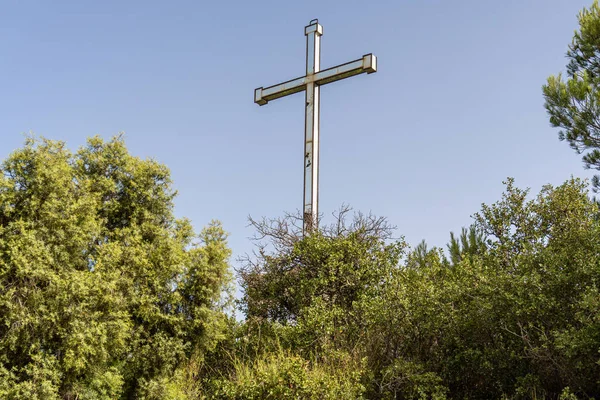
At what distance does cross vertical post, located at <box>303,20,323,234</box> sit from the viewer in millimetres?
11070

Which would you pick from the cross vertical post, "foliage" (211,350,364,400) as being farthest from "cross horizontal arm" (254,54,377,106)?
"foliage" (211,350,364,400)

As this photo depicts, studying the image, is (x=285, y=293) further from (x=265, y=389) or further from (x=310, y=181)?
(x=265, y=389)

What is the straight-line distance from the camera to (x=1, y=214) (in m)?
9.06

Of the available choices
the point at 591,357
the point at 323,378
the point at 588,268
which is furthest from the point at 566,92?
the point at 323,378

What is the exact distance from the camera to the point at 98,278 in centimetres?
922

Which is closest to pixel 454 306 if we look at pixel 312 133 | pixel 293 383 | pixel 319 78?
pixel 293 383

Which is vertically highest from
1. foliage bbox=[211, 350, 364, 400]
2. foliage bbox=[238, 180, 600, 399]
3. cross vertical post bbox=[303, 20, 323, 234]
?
cross vertical post bbox=[303, 20, 323, 234]

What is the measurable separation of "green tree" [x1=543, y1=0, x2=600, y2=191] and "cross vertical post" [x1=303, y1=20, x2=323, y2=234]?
4436 millimetres

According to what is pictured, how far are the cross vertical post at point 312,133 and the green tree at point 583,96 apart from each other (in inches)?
175

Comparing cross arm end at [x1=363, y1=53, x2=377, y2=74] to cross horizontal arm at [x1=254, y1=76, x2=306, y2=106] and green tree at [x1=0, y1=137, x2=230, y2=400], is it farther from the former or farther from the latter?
green tree at [x1=0, y1=137, x2=230, y2=400]

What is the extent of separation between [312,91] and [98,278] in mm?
5308

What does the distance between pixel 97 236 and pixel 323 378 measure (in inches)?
180

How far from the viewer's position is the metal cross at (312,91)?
1108 cm

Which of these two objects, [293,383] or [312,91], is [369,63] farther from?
[293,383]
